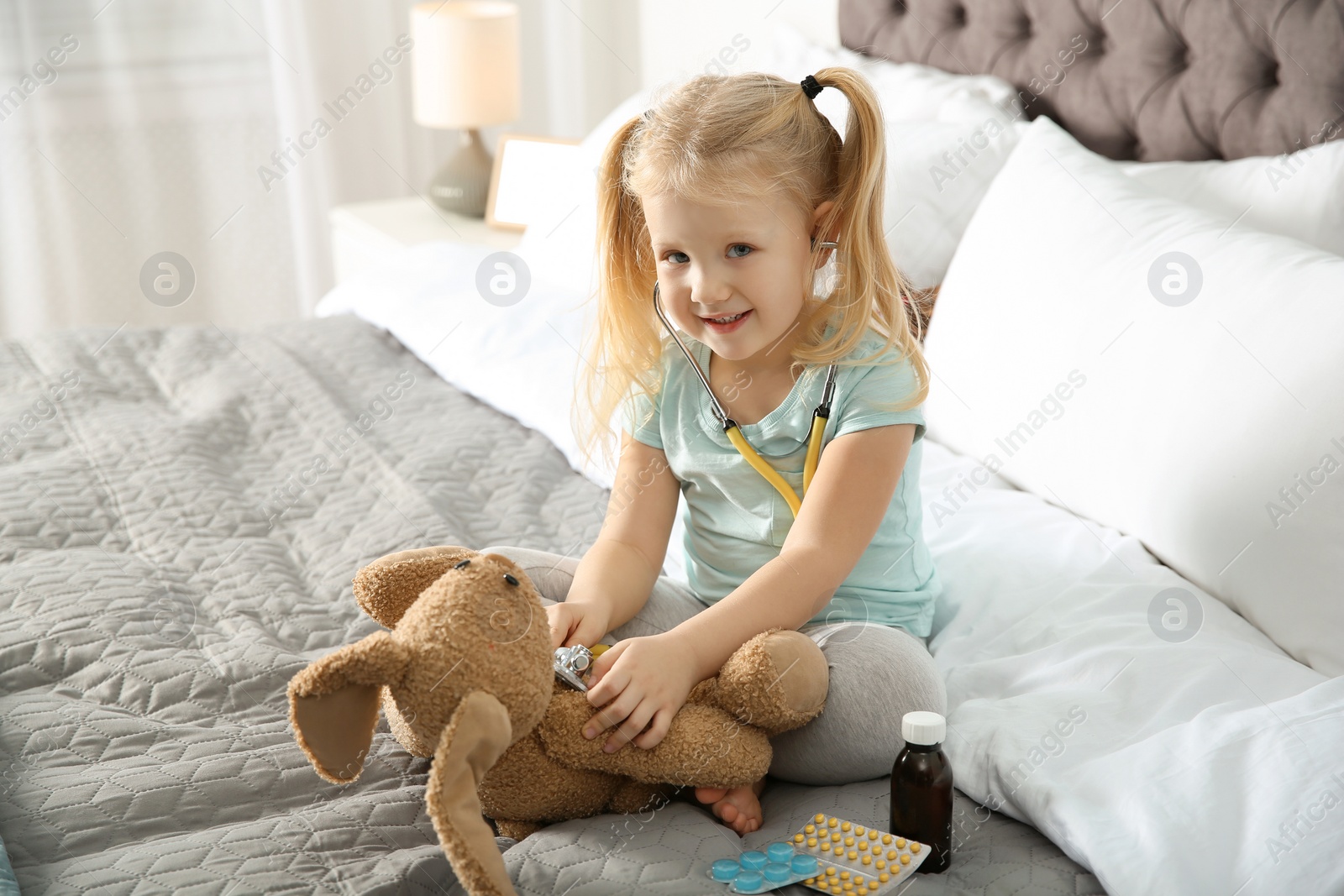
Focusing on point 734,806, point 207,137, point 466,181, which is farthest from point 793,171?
point 207,137

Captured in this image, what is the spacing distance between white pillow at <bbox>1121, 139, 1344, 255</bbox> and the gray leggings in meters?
0.57

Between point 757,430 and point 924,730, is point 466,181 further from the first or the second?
point 924,730

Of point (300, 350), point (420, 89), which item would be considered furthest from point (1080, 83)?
point (420, 89)

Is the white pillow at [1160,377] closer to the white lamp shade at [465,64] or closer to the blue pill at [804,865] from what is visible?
the blue pill at [804,865]

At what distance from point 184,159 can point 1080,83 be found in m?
2.22

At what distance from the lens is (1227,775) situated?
735 millimetres

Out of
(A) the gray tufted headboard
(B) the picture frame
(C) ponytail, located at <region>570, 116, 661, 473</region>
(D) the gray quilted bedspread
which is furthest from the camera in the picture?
(B) the picture frame

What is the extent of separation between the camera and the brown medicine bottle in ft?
2.34

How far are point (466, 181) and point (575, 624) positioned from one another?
1.88 m

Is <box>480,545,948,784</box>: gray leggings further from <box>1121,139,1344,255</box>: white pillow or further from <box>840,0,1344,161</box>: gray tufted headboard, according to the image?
<box>840,0,1344,161</box>: gray tufted headboard

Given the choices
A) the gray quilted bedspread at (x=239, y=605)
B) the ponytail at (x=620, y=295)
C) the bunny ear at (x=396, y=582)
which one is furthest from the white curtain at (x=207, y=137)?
the bunny ear at (x=396, y=582)

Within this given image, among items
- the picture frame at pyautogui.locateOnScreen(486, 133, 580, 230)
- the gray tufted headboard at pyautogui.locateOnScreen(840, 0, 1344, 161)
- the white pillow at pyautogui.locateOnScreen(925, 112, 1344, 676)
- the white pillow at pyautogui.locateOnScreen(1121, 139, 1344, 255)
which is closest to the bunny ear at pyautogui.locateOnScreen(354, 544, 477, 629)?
the white pillow at pyautogui.locateOnScreen(925, 112, 1344, 676)

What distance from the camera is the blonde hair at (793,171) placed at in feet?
2.90

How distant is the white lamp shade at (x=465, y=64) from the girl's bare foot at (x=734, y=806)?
6.71 ft
